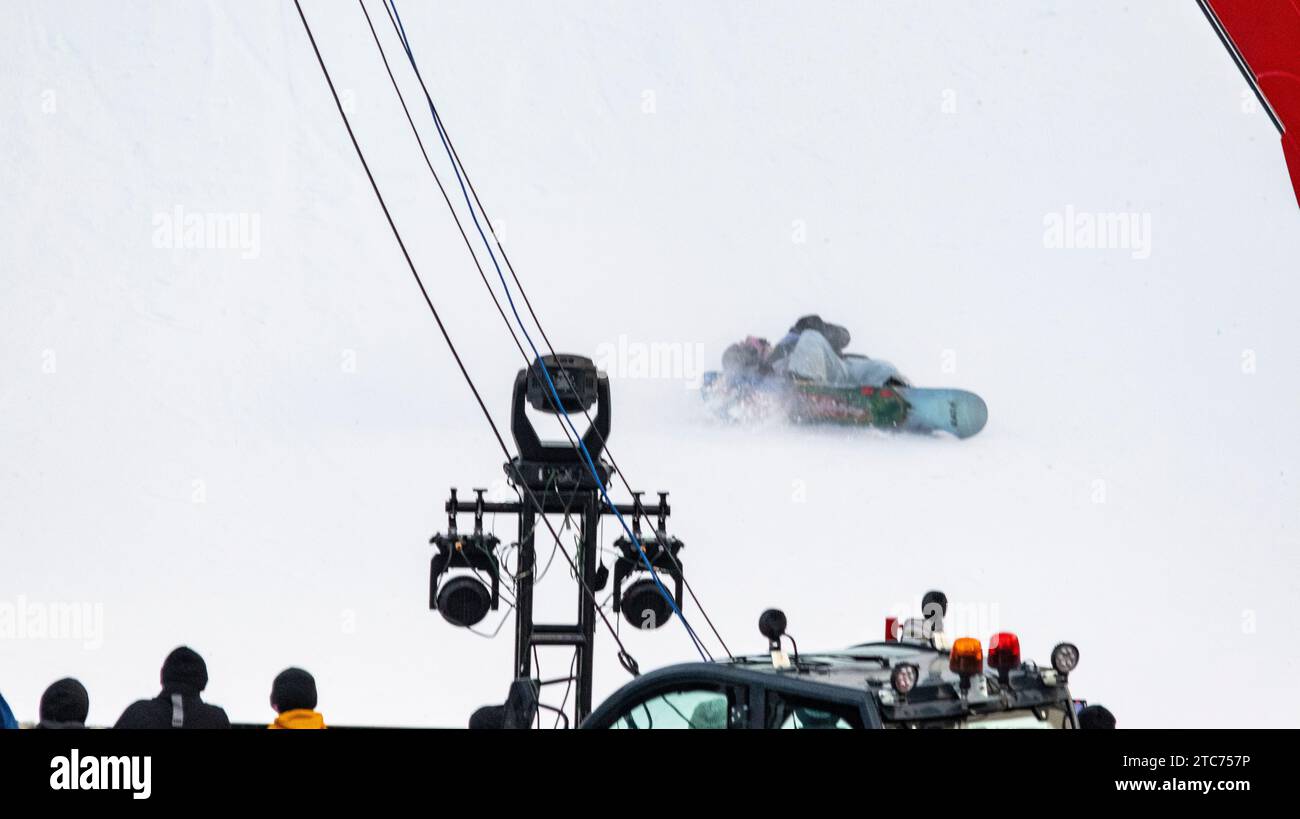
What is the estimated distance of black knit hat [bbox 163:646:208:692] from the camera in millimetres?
3197

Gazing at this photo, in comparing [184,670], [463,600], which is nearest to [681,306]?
[463,600]

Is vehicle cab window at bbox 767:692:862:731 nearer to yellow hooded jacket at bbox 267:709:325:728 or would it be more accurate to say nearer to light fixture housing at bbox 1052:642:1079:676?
light fixture housing at bbox 1052:642:1079:676

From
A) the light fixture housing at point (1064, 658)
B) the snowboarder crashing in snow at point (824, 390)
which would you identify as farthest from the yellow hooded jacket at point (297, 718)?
the snowboarder crashing in snow at point (824, 390)

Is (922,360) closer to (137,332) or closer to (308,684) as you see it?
(137,332)

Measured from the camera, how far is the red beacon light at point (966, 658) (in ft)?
8.71

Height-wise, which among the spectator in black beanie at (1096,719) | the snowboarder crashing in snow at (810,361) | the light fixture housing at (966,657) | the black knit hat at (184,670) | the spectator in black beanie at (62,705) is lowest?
the spectator in black beanie at (1096,719)

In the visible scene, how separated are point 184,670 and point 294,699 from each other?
0.27 metres

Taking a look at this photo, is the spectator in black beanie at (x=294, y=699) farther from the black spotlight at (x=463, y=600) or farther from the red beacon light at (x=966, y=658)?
the black spotlight at (x=463, y=600)

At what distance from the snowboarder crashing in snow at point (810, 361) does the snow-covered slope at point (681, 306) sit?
108 millimetres

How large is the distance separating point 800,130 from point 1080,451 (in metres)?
2.47

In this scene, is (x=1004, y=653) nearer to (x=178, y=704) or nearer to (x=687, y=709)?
(x=687, y=709)

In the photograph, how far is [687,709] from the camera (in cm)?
294

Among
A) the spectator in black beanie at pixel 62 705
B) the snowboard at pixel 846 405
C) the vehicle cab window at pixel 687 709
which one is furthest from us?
the snowboard at pixel 846 405
